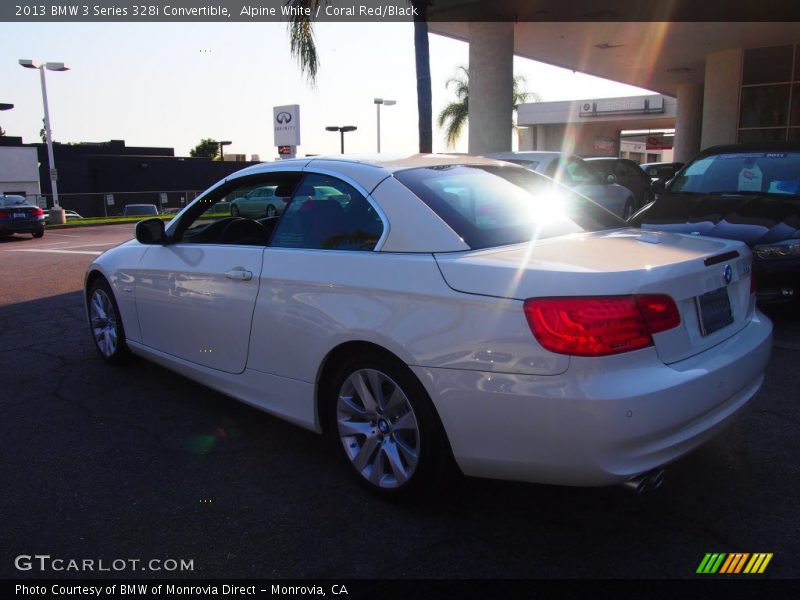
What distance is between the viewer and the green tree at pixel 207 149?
97.6m

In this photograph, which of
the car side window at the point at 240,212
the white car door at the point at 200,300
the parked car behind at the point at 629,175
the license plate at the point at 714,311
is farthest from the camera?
the parked car behind at the point at 629,175

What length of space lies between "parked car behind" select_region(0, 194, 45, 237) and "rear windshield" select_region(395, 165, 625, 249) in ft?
61.5

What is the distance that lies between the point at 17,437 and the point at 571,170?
9.17 metres

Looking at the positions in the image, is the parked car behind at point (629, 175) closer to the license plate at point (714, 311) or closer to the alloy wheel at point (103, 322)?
the alloy wheel at point (103, 322)

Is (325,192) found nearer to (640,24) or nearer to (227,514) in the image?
(227,514)

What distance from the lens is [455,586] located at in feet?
8.39

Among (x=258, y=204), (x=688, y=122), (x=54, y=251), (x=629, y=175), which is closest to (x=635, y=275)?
(x=258, y=204)

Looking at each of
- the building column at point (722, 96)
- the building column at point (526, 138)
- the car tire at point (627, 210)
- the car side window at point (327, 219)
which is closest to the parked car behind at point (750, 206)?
the car side window at point (327, 219)

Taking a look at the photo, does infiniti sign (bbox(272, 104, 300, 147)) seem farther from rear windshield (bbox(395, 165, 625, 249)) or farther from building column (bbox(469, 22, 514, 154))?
rear windshield (bbox(395, 165, 625, 249))

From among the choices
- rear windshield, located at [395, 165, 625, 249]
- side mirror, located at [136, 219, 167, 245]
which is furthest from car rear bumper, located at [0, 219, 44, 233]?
rear windshield, located at [395, 165, 625, 249]

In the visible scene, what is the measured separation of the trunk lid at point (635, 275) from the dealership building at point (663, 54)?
12.2 meters

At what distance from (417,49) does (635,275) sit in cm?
1005

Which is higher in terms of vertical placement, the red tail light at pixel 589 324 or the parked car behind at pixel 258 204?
the parked car behind at pixel 258 204

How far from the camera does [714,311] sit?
9.80 ft
